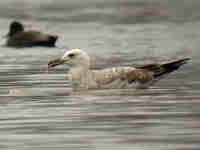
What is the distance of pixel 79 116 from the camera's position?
1112 cm

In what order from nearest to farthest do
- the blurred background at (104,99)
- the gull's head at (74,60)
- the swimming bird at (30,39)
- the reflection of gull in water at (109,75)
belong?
the blurred background at (104,99)
the reflection of gull in water at (109,75)
the gull's head at (74,60)
the swimming bird at (30,39)

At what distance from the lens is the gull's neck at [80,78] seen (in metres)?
14.5

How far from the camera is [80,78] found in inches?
572

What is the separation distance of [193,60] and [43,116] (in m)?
9.21

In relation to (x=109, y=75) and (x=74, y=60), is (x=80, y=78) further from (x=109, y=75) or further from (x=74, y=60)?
(x=109, y=75)

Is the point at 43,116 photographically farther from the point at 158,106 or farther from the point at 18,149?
the point at 18,149

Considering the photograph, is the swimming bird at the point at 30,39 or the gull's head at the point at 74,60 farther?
the swimming bird at the point at 30,39

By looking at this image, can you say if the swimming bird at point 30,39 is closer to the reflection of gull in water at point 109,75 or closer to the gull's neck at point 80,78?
the reflection of gull in water at point 109,75

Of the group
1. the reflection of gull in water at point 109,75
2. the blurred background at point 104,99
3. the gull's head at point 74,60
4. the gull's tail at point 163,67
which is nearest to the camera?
the blurred background at point 104,99

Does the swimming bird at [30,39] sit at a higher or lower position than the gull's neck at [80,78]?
higher

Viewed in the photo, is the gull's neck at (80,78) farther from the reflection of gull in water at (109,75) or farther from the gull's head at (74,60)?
the gull's head at (74,60)

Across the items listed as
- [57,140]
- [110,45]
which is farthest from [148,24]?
[57,140]

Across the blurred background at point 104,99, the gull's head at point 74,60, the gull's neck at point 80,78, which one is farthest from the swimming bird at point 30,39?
the gull's neck at point 80,78

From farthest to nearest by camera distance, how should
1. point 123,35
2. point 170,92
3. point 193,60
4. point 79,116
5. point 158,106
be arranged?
point 123,35
point 193,60
point 170,92
point 158,106
point 79,116
